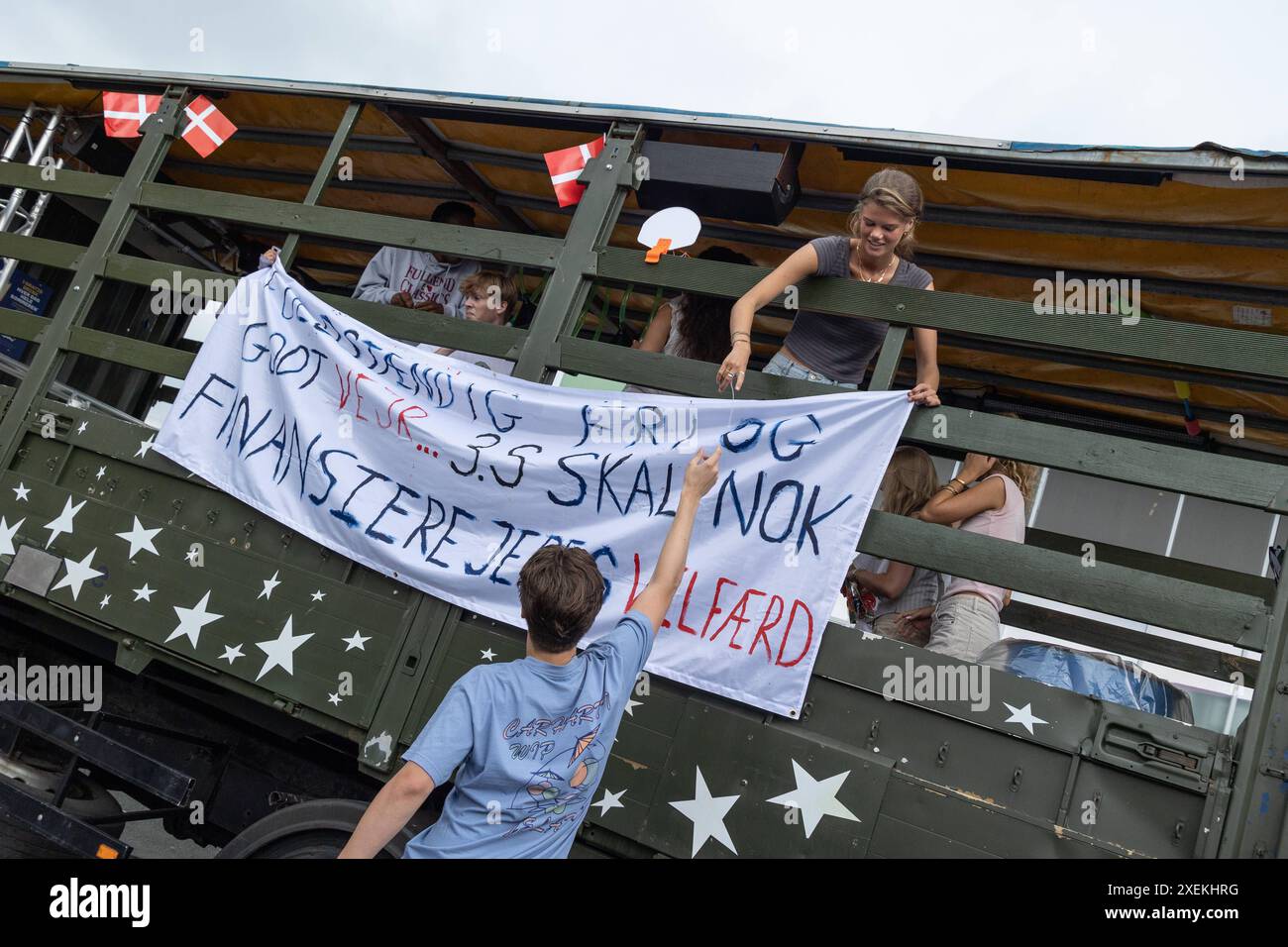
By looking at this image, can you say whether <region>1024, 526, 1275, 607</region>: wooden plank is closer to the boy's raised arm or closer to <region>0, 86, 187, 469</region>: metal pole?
the boy's raised arm

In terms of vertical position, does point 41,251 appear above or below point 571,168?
below

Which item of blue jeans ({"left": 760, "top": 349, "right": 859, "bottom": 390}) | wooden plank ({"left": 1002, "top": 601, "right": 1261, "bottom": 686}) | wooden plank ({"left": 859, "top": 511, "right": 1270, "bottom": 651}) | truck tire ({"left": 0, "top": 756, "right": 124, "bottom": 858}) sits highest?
blue jeans ({"left": 760, "top": 349, "right": 859, "bottom": 390})

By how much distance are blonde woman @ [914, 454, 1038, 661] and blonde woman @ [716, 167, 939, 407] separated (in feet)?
1.53

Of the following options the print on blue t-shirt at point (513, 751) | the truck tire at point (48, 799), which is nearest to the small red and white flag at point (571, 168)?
the print on blue t-shirt at point (513, 751)

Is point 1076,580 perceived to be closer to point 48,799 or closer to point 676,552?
point 676,552

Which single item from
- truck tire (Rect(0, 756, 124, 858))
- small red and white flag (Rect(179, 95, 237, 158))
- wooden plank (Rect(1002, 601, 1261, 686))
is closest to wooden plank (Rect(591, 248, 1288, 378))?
wooden plank (Rect(1002, 601, 1261, 686))

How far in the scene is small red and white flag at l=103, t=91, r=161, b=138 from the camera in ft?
18.3

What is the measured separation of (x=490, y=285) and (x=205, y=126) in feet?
6.75

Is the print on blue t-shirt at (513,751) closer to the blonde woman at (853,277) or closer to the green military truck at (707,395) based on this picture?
the green military truck at (707,395)

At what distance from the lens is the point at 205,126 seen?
552cm

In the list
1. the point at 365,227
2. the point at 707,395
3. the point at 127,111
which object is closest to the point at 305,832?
the point at 707,395
